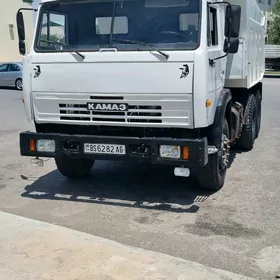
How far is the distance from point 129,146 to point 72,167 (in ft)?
5.53

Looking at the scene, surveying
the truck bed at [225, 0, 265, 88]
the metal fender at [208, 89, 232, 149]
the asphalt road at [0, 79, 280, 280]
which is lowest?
the asphalt road at [0, 79, 280, 280]

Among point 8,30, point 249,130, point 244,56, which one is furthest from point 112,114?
point 8,30

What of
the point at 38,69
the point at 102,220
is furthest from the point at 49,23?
the point at 102,220

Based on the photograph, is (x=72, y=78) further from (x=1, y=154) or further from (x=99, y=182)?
(x=1, y=154)

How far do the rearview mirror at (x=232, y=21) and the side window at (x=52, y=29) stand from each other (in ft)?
6.77

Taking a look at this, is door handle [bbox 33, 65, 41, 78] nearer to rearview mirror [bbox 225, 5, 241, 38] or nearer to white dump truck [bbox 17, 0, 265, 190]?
white dump truck [bbox 17, 0, 265, 190]

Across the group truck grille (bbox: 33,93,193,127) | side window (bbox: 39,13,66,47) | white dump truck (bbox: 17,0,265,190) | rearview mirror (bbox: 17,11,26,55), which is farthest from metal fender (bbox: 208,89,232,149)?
rearview mirror (bbox: 17,11,26,55)

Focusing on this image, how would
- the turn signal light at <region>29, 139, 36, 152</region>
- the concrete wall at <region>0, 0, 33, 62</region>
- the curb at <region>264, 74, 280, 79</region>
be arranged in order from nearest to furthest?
the turn signal light at <region>29, 139, 36, 152</region>, the curb at <region>264, 74, 280, 79</region>, the concrete wall at <region>0, 0, 33, 62</region>

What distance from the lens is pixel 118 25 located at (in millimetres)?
5754

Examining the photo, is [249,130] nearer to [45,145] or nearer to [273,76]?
[45,145]

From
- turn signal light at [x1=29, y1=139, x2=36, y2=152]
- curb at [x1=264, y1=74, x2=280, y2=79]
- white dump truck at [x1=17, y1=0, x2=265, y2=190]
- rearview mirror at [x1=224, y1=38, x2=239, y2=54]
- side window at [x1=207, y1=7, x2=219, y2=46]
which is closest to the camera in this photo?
white dump truck at [x1=17, y1=0, x2=265, y2=190]

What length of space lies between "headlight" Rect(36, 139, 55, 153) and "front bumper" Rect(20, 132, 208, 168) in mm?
41

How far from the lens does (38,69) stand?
19.3 ft

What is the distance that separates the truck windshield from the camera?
18.3ft
